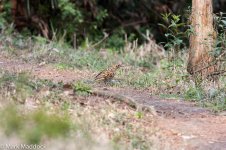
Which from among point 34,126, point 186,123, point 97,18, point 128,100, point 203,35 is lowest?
point 186,123

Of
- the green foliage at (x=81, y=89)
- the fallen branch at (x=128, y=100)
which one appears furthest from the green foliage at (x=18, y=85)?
the fallen branch at (x=128, y=100)

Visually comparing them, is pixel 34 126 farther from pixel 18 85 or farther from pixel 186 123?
Answer: pixel 186 123

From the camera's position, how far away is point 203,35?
406 inches

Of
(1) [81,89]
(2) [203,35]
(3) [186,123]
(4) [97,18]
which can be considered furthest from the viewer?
(4) [97,18]

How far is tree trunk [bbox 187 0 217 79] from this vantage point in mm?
10242

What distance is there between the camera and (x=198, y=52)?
1040cm

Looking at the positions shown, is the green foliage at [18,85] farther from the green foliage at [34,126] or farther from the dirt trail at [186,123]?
the green foliage at [34,126]

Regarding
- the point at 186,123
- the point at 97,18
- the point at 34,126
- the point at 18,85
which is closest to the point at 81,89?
the point at 18,85

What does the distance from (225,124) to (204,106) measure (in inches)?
34.7

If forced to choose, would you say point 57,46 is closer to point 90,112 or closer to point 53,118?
point 90,112

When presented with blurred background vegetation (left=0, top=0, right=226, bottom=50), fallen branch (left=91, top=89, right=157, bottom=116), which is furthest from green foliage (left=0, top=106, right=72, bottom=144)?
blurred background vegetation (left=0, top=0, right=226, bottom=50)

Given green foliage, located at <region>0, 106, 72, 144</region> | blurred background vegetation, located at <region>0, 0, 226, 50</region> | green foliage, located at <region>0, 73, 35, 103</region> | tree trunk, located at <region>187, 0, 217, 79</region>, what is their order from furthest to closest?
blurred background vegetation, located at <region>0, 0, 226, 50</region> → tree trunk, located at <region>187, 0, 217, 79</region> → green foliage, located at <region>0, 73, 35, 103</region> → green foliage, located at <region>0, 106, 72, 144</region>

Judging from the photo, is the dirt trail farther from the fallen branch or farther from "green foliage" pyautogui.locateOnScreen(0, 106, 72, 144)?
"green foliage" pyautogui.locateOnScreen(0, 106, 72, 144)

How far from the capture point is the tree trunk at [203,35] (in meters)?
10.2
